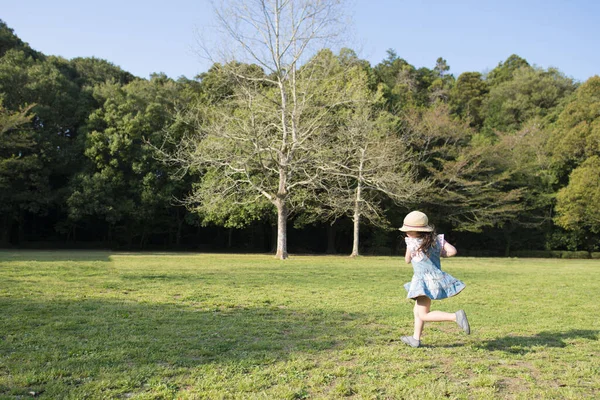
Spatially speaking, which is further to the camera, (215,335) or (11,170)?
(11,170)

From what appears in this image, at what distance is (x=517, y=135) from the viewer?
125ft

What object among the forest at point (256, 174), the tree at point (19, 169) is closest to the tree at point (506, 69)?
the forest at point (256, 174)

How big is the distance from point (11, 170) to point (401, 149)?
2337 centimetres

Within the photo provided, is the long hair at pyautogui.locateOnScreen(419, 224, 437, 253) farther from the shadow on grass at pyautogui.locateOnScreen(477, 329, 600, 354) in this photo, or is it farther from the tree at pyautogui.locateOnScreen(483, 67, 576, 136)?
the tree at pyautogui.locateOnScreen(483, 67, 576, 136)

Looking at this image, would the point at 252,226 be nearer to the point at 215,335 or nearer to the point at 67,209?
the point at 67,209

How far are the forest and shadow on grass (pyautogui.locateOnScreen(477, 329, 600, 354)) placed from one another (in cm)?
1627

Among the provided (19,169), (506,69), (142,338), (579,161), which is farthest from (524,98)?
(142,338)

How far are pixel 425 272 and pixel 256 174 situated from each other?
21.1m

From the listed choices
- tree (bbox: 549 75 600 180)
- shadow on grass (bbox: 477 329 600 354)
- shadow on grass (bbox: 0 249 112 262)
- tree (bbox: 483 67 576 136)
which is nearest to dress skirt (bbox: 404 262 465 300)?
shadow on grass (bbox: 477 329 600 354)

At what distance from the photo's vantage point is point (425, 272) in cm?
492

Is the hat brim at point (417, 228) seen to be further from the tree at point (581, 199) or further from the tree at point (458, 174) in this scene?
the tree at point (581, 199)

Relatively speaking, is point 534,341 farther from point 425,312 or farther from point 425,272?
point 425,272

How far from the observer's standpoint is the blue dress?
4.79 meters

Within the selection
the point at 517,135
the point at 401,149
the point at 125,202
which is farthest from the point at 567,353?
the point at 517,135
